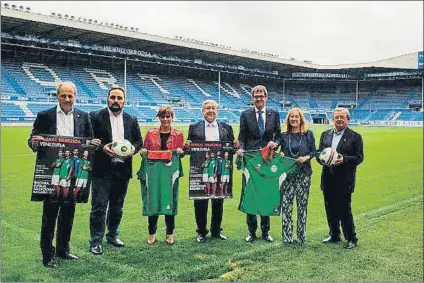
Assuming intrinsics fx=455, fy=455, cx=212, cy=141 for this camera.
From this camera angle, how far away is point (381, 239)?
17.4 ft

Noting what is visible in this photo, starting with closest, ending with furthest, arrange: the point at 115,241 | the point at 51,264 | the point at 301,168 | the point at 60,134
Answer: the point at 51,264 → the point at 60,134 → the point at 115,241 → the point at 301,168

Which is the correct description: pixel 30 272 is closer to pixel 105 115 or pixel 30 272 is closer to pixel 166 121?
pixel 105 115

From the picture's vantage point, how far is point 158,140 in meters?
5.04

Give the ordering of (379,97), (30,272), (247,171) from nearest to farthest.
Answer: (30,272) < (247,171) < (379,97)

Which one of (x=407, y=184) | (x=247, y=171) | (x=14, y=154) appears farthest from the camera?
(x=14, y=154)

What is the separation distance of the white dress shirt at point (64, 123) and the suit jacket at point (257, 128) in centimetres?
195

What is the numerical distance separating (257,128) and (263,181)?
0.63 m

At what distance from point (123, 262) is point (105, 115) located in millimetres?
1502

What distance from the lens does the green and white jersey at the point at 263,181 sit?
525 cm

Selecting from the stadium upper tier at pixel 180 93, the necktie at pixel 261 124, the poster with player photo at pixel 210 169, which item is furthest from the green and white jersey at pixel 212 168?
the stadium upper tier at pixel 180 93

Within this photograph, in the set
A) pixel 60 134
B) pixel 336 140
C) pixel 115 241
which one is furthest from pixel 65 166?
pixel 336 140

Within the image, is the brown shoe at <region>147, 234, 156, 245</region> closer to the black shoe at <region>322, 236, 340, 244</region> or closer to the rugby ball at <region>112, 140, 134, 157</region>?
the rugby ball at <region>112, 140, 134, 157</region>

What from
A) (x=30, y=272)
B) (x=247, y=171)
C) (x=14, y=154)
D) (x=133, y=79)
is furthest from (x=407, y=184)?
(x=133, y=79)

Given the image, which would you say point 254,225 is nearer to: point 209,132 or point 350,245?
point 350,245
